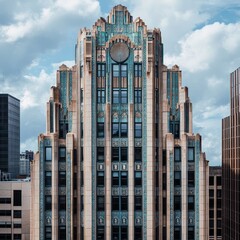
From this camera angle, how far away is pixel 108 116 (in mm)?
68312

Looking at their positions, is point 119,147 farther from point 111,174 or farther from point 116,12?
point 116,12

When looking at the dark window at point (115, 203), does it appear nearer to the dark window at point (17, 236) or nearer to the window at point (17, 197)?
the window at point (17, 197)

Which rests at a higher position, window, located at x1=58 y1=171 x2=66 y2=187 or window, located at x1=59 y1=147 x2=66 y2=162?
window, located at x1=59 y1=147 x2=66 y2=162

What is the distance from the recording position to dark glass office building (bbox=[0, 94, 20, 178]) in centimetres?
15862

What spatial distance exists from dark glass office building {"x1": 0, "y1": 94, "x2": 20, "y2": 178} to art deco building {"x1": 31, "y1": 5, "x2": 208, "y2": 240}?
9283 centimetres

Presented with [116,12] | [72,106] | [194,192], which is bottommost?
[194,192]

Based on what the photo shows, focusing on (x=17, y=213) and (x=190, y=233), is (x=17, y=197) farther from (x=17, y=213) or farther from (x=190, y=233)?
(x=190, y=233)

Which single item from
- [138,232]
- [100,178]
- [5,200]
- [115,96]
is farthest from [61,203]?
[5,200]

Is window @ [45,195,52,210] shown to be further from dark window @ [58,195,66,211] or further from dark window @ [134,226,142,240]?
dark window @ [134,226,142,240]

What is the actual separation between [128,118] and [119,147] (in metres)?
4.56

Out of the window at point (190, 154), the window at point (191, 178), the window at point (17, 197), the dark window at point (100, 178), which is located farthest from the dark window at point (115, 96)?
the window at point (17, 197)

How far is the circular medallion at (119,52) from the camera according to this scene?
227 feet

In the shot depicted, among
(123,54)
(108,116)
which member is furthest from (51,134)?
(123,54)

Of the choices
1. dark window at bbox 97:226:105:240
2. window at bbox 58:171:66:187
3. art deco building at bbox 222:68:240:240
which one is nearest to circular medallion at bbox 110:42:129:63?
window at bbox 58:171:66:187
